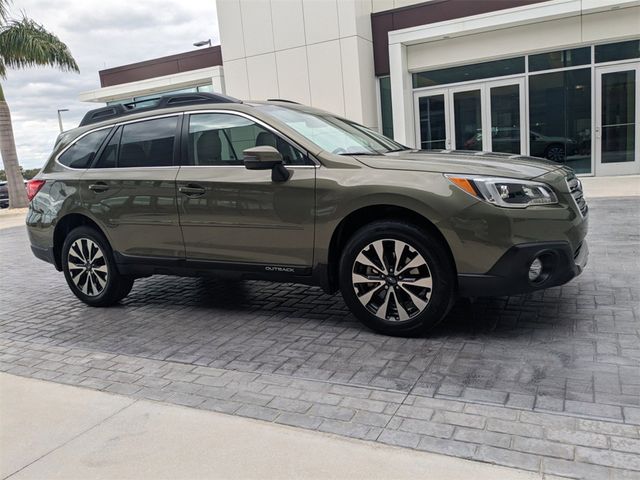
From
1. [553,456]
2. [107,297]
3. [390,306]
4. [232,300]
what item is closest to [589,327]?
[390,306]

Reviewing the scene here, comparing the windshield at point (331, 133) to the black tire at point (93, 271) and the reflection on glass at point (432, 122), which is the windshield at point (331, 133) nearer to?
the black tire at point (93, 271)

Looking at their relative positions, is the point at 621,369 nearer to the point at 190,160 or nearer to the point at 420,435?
the point at 420,435

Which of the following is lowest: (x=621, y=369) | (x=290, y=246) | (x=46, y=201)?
(x=621, y=369)

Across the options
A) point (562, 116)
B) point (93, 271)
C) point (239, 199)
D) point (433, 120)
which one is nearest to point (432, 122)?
point (433, 120)

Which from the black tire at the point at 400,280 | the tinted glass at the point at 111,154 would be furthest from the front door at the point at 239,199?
the tinted glass at the point at 111,154

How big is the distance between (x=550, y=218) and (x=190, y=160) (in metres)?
2.95

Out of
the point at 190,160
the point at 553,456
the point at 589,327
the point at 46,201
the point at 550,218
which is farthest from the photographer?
the point at 46,201

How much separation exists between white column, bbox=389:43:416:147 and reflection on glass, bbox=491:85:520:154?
2.25 m

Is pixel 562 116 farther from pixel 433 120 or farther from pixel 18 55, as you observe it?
pixel 18 55

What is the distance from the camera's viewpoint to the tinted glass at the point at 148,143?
504 centimetres

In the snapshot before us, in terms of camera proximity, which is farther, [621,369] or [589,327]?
[589,327]

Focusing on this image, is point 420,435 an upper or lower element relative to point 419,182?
lower

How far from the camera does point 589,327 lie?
4.08m

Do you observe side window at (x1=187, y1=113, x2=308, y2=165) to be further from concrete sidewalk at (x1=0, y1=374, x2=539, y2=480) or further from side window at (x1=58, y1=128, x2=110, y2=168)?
concrete sidewalk at (x1=0, y1=374, x2=539, y2=480)
